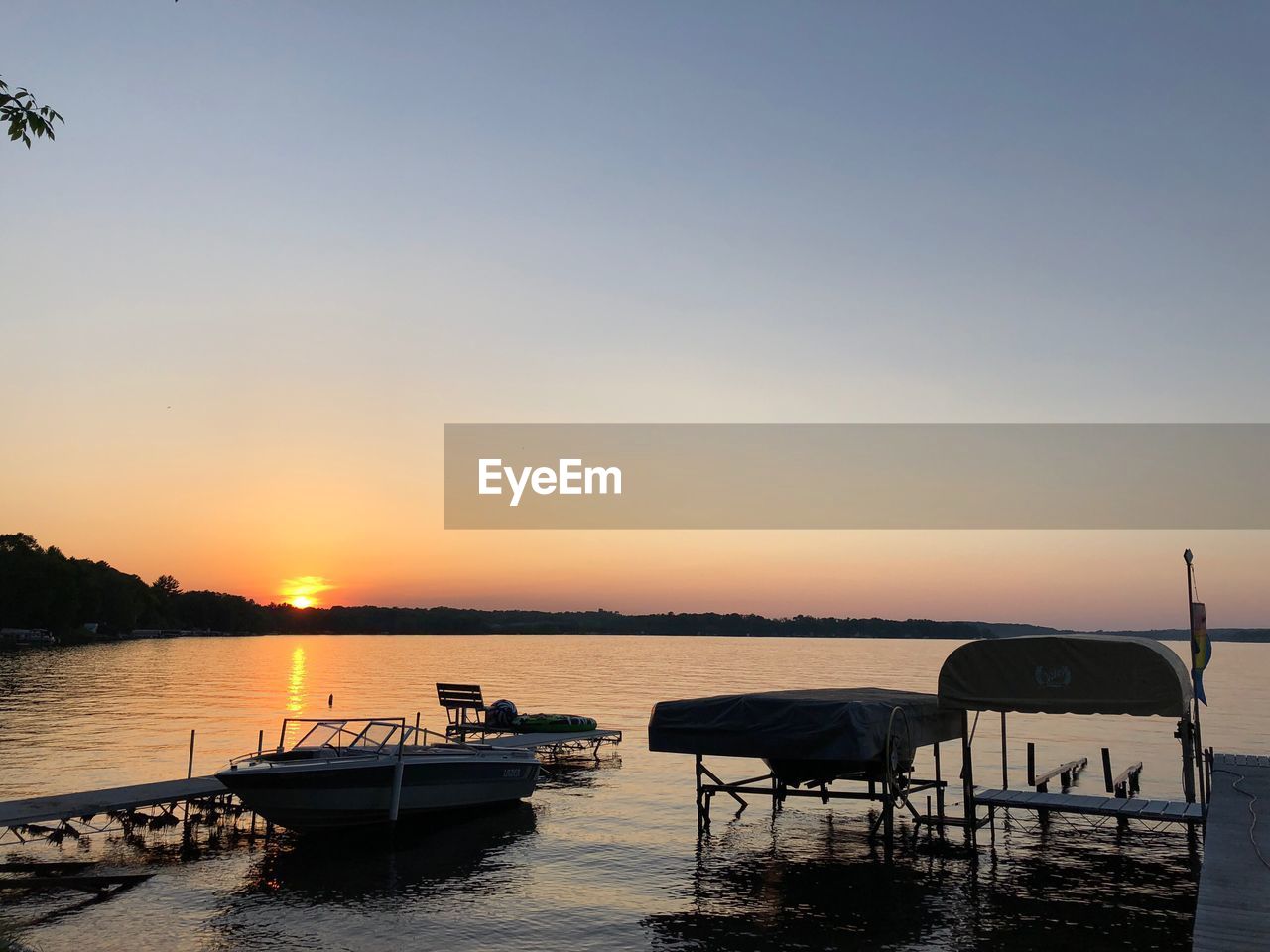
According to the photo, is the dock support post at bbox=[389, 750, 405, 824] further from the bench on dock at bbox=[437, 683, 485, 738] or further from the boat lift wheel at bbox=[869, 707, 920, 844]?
the bench on dock at bbox=[437, 683, 485, 738]

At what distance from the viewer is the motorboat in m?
23.7

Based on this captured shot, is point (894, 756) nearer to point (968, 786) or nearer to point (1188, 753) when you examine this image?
point (968, 786)

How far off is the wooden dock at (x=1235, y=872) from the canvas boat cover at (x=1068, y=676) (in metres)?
2.33

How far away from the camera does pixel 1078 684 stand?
20.5 metres

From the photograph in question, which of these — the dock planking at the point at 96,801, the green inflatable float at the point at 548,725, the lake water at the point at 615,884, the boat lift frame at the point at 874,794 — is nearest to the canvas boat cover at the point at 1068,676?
the boat lift frame at the point at 874,794

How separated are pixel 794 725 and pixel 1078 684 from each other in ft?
19.5

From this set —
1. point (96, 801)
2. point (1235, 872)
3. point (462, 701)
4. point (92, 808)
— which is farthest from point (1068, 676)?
point (462, 701)

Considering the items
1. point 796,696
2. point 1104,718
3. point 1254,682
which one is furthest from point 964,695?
point 1254,682

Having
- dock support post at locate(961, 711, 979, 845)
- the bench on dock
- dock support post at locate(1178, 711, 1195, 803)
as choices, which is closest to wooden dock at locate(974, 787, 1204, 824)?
dock support post at locate(961, 711, 979, 845)

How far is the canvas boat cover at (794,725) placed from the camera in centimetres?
2158

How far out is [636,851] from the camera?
79.6 feet

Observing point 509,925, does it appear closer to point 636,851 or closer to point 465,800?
point 636,851

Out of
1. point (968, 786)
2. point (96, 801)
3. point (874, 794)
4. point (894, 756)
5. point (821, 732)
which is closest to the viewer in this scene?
point (821, 732)

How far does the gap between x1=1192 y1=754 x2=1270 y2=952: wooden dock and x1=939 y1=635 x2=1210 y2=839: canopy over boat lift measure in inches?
43.1
